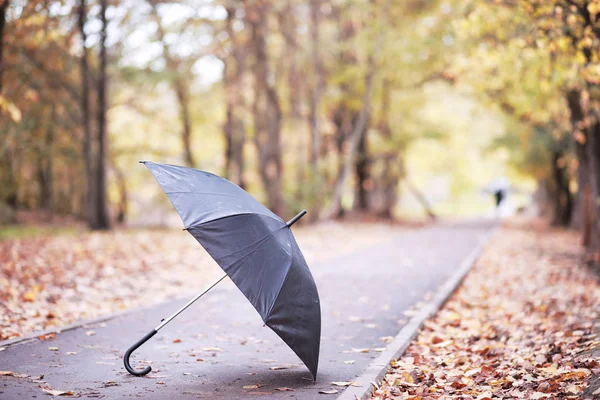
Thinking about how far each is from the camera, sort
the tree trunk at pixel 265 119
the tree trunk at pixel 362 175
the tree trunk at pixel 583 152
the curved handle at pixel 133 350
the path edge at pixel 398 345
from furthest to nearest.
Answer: the tree trunk at pixel 362 175
the tree trunk at pixel 265 119
the tree trunk at pixel 583 152
the curved handle at pixel 133 350
the path edge at pixel 398 345

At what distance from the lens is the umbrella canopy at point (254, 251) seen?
5363 millimetres

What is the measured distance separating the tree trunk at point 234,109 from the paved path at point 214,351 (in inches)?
608

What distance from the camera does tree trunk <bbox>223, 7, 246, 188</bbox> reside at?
26141mm

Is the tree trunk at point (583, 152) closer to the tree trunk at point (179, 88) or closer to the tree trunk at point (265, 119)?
the tree trunk at point (265, 119)

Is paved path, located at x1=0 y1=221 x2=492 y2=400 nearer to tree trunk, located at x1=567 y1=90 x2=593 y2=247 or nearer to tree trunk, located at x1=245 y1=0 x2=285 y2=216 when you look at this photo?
tree trunk, located at x1=567 y1=90 x2=593 y2=247

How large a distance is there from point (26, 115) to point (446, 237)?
1652 centimetres

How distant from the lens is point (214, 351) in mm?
7180

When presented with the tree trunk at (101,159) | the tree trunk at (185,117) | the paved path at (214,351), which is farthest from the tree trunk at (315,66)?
the paved path at (214,351)

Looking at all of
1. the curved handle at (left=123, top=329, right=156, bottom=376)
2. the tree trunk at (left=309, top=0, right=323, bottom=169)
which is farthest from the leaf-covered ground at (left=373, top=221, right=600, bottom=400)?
the tree trunk at (left=309, top=0, right=323, bottom=169)

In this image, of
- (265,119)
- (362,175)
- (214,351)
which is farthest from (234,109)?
(214,351)

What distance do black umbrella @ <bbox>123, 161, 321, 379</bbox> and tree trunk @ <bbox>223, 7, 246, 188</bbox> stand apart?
20793 millimetres

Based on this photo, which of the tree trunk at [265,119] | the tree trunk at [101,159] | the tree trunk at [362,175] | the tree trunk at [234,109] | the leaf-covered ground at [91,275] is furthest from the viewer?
the tree trunk at [362,175]

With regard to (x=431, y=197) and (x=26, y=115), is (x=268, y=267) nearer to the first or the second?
(x=26, y=115)

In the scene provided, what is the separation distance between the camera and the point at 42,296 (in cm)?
1015
